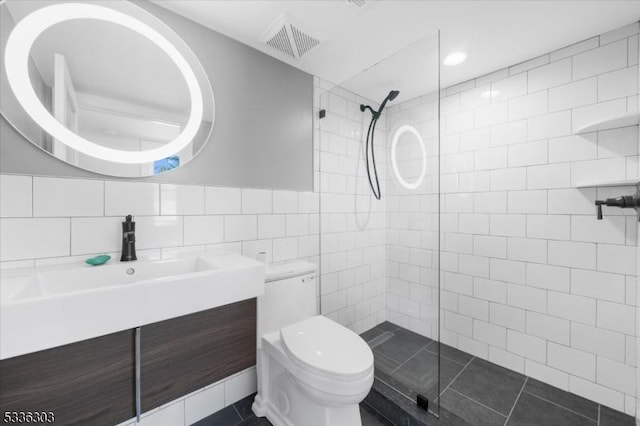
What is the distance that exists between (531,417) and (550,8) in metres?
2.19

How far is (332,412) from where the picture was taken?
116cm

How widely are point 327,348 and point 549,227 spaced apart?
1.64 m

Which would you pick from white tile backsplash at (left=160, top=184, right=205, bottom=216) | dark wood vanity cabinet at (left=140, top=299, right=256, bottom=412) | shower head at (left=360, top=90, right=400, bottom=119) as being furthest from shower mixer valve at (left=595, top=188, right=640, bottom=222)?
white tile backsplash at (left=160, top=184, right=205, bottom=216)

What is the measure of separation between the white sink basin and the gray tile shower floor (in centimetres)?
87

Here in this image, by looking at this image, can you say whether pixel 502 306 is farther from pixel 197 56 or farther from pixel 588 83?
pixel 197 56

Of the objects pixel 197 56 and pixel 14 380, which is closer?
pixel 14 380

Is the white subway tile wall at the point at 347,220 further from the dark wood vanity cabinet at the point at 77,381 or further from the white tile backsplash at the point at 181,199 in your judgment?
the dark wood vanity cabinet at the point at 77,381

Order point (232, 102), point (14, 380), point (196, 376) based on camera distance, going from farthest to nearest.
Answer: point (232, 102)
point (196, 376)
point (14, 380)

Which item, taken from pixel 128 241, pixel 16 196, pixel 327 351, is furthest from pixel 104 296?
pixel 327 351

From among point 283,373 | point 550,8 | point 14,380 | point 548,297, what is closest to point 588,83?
point 550,8

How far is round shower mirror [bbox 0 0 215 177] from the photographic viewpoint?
105 centimetres

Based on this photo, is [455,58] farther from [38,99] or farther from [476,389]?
[38,99]

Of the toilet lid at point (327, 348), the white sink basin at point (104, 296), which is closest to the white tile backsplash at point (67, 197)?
the white sink basin at point (104, 296)

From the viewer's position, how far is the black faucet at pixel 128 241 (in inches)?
46.3
